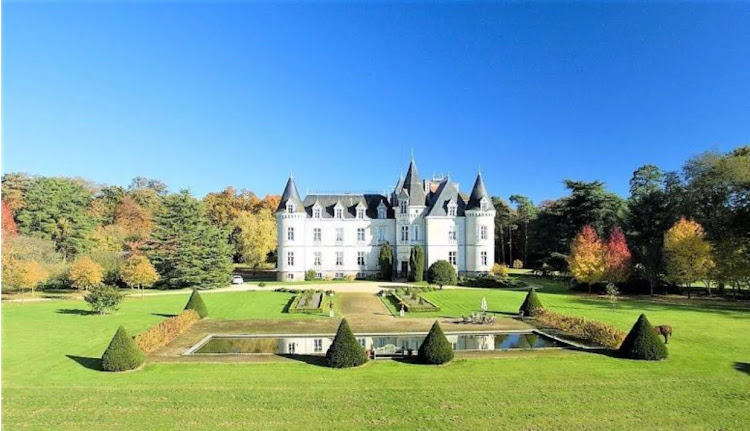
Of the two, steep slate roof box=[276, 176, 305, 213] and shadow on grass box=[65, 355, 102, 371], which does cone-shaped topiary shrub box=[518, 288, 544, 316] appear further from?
steep slate roof box=[276, 176, 305, 213]

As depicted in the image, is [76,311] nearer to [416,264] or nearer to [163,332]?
[163,332]

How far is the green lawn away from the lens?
39.1 feet

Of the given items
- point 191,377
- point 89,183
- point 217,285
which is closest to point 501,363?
point 191,377

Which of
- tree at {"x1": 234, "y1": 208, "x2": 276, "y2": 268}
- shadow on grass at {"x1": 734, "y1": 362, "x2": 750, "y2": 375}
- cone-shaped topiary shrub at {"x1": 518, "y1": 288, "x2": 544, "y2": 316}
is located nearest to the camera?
shadow on grass at {"x1": 734, "y1": 362, "x2": 750, "y2": 375}

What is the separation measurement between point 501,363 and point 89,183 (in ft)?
260

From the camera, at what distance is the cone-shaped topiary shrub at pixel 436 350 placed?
1666 cm

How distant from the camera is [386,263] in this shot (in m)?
50.5

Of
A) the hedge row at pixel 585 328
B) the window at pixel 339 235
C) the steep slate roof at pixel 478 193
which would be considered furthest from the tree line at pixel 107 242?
the hedge row at pixel 585 328

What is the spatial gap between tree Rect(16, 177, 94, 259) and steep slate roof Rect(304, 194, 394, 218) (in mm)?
24062

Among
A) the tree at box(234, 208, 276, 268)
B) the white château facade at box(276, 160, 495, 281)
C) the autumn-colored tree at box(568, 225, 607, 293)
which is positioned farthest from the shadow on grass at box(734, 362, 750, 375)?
the tree at box(234, 208, 276, 268)

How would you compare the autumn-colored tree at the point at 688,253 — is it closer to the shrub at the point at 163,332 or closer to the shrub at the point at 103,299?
the shrub at the point at 163,332

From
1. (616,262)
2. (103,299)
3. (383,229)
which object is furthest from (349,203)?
(103,299)

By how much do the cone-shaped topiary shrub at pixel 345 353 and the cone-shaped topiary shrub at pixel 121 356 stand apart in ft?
21.8

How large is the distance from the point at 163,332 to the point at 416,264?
31.0m
